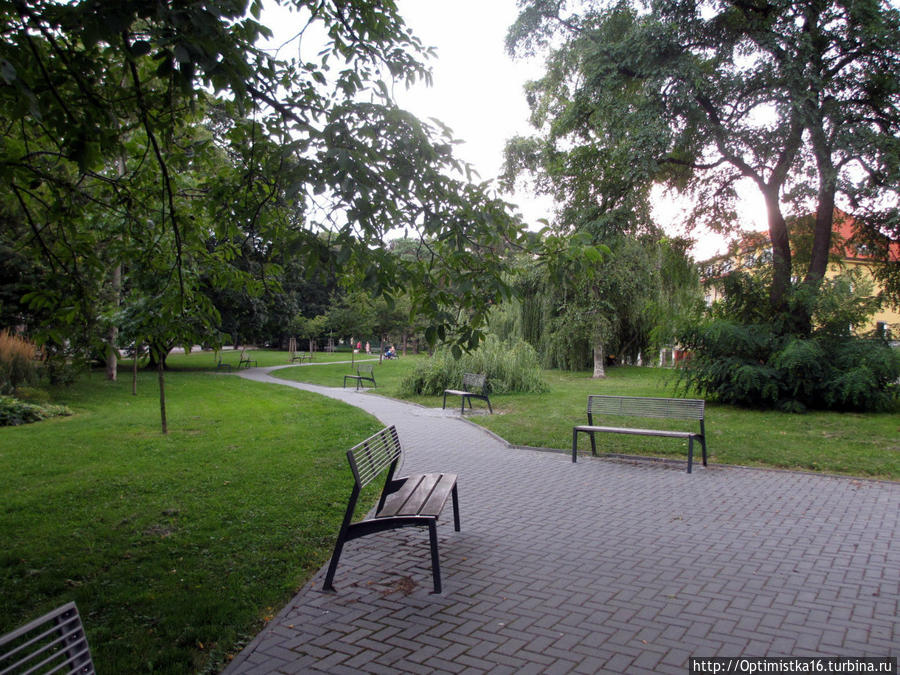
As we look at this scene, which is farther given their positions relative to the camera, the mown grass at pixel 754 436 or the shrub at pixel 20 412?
the shrub at pixel 20 412

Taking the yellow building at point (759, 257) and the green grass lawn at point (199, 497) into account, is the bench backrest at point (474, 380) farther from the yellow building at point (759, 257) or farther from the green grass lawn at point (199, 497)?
the yellow building at point (759, 257)

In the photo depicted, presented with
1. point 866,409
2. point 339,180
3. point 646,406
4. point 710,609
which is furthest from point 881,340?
point 339,180

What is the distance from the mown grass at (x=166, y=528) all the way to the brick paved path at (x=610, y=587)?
1.35 feet

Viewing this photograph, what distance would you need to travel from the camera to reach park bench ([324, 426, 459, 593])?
4.18 metres

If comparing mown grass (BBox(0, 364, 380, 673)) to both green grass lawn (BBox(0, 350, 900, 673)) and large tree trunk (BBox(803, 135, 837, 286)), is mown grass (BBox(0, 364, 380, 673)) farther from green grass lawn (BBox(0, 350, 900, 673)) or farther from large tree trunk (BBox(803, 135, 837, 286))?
large tree trunk (BBox(803, 135, 837, 286))

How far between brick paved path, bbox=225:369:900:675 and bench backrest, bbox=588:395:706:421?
1.54m

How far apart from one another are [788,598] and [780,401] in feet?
37.3

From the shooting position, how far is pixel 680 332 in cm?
1529

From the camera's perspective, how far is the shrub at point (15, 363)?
14.1 metres

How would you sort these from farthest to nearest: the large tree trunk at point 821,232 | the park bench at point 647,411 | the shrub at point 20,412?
the large tree trunk at point 821,232 → the shrub at point 20,412 → the park bench at point 647,411

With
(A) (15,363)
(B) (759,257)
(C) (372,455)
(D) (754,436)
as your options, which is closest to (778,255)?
(B) (759,257)

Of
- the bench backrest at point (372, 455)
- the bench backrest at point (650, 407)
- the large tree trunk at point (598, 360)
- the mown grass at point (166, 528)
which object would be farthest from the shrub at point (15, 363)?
the large tree trunk at point (598, 360)

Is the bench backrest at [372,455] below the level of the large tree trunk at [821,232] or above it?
below

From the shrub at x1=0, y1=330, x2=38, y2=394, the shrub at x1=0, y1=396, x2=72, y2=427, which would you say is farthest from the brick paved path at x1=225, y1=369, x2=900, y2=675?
the shrub at x1=0, y1=330, x2=38, y2=394
